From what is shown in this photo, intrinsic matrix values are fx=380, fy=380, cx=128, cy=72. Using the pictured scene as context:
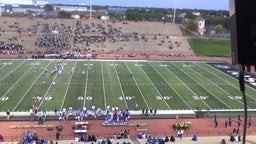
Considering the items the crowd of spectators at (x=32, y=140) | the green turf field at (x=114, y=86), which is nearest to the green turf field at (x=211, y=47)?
the green turf field at (x=114, y=86)

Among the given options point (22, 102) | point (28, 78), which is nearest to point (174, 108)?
point (22, 102)

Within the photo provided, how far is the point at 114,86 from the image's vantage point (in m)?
37.0

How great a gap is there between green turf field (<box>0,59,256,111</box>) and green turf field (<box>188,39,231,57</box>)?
47.7 feet

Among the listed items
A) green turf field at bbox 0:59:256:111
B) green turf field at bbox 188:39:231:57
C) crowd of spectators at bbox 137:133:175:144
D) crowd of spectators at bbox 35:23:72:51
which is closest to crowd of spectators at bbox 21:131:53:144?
crowd of spectators at bbox 137:133:175:144

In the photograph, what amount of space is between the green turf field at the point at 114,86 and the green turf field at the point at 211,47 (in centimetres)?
1453

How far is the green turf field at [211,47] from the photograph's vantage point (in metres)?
65.4

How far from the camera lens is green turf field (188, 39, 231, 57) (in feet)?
215

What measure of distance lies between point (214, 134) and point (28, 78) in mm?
22303

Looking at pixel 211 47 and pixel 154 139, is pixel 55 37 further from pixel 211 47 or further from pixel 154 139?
pixel 154 139

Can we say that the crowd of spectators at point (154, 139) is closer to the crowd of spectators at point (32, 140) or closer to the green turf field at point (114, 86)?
the crowd of spectators at point (32, 140)

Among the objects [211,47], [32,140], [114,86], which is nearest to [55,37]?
[211,47]

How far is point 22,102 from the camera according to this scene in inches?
1206

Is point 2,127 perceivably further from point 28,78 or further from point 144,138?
point 28,78

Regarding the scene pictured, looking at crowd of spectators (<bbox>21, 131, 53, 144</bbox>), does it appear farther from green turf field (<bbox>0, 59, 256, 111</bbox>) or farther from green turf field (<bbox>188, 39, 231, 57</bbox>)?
green turf field (<bbox>188, 39, 231, 57</bbox>)
